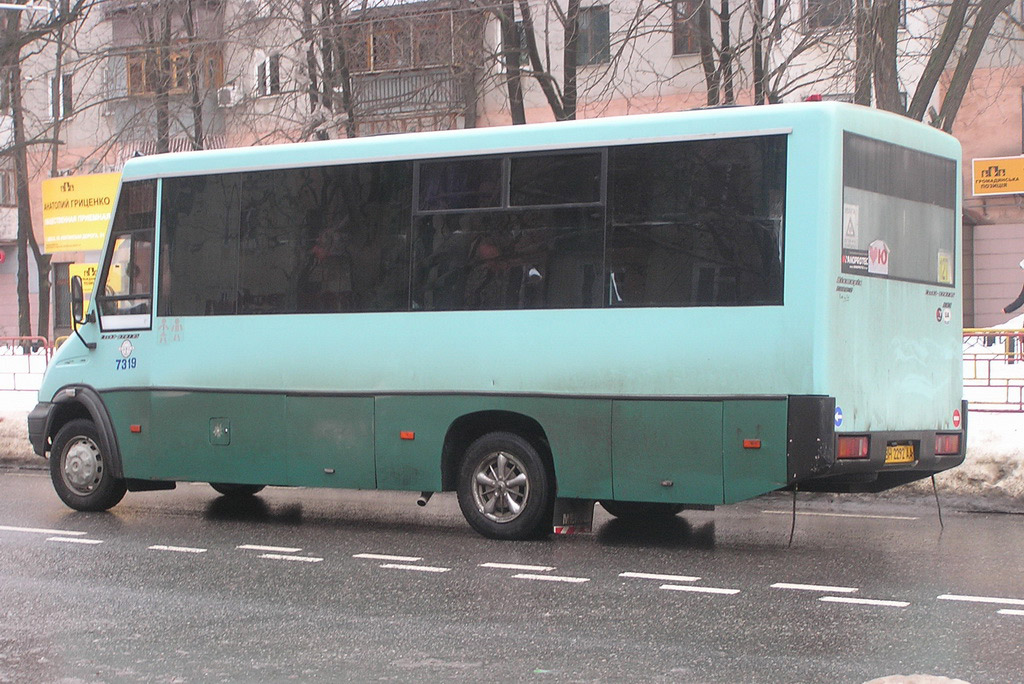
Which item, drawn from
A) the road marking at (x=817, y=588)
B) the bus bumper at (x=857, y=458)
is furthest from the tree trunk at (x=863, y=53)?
the road marking at (x=817, y=588)

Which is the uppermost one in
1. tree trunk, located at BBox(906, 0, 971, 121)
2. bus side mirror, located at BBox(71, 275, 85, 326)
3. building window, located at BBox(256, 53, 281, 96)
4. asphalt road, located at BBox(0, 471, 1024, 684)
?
building window, located at BBox(256, 53, 281, 96)

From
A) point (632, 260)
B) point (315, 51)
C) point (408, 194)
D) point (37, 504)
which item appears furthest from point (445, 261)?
point (315, 51)

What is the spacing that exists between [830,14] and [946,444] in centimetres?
1351

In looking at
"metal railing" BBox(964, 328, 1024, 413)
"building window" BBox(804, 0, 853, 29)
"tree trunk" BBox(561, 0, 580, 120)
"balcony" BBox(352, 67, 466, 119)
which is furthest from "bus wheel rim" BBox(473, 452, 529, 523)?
"balcony" BBox(352, 67, 466, 119)

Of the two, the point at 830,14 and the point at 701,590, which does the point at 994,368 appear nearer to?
the point at 830,14

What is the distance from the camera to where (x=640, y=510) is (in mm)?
12500

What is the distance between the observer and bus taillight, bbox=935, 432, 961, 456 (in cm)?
1060

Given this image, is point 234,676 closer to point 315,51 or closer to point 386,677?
point 386,677

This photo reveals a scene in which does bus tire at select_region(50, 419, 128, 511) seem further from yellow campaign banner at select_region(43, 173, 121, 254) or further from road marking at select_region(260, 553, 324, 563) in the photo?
yellow campaign banner at select_region(43, 173, 121, 254)

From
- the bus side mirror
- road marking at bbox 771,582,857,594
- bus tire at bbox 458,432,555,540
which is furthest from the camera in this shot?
the bus side mirror

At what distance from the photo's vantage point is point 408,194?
11.4 metres

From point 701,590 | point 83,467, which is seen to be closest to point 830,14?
point 83,467

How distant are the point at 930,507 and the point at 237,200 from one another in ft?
20.1

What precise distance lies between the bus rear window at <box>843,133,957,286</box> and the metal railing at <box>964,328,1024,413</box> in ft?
26.3
